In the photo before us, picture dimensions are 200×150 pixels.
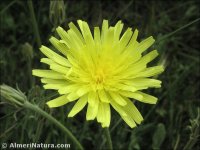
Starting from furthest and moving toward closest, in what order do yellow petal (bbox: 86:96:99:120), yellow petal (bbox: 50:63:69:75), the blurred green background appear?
the blurred green background, yellow petal (bbox: 50:63:69:75), yellow petal (bbox: 86:96:99:120)

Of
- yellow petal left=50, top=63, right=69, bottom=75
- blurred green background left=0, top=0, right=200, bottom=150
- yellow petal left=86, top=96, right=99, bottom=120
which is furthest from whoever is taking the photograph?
blurred green background left=0, top=0, right=200, bottom=150

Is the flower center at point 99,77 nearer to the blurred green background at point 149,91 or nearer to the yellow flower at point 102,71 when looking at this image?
the yellow flower at point 102,71

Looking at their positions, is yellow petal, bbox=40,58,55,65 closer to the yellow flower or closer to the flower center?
the yellow flower

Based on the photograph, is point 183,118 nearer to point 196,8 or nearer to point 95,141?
point 95,141

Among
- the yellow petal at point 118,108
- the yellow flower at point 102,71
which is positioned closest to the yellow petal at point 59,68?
the yellow flower at point 102,71

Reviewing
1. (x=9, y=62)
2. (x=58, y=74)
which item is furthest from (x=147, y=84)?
(x=9, y=62)

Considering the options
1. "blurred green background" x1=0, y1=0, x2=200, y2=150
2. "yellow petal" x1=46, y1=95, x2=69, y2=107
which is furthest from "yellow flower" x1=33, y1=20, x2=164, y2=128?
"blurred green background" x1=0, y1=0, x2=200, y2=150

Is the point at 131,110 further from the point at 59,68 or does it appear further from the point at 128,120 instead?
the point at 59,68
